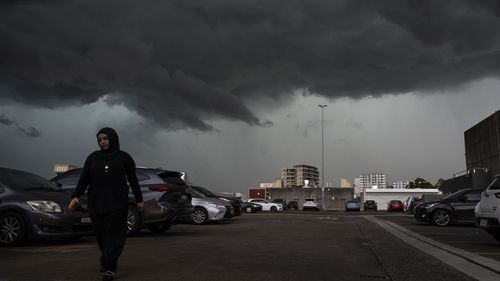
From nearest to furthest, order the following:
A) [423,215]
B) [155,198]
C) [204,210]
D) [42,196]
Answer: [42,196] → [155,198] → [204,210] → [423,215]

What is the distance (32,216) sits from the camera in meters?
9.43

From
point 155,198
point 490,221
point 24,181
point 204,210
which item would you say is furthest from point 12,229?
point 490,221

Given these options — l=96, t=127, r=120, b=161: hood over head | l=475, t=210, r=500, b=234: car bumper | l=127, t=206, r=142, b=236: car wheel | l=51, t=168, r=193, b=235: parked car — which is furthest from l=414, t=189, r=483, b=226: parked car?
l=96, t=127, r=120, b=161: hood over head

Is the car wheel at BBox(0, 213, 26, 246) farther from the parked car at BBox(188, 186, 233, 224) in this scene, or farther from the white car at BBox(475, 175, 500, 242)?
the white car at BBox(475, 175, 500, 242)

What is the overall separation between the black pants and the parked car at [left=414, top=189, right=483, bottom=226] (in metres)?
15.0

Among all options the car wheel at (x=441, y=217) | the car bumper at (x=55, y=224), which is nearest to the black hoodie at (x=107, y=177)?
the car bumper at (x=55, y=224)

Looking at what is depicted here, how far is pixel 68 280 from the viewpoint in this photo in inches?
230

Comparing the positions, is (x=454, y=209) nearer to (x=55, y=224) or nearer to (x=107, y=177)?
(x=55, y=224)

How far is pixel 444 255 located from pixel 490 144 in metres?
29.2

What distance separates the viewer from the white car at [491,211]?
415 inches

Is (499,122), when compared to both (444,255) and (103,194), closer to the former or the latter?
(444,255)

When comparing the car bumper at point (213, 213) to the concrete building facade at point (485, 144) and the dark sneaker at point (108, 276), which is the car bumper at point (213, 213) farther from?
the concrete building facade at point (485, 144)

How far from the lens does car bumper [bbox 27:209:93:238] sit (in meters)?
9.43

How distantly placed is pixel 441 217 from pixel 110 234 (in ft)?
50.0
